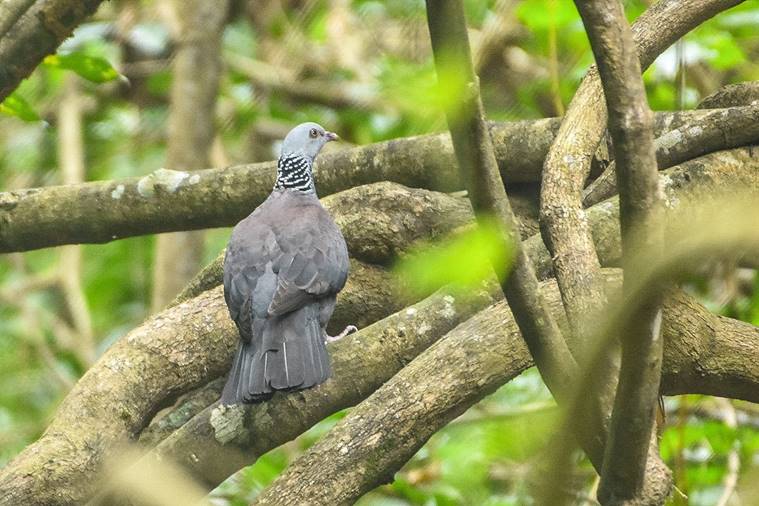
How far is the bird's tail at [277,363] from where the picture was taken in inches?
146

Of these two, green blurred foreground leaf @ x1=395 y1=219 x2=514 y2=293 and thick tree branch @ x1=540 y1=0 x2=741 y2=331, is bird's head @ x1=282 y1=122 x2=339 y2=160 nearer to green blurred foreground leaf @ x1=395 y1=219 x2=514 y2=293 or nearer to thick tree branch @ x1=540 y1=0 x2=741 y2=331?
thick tree branch @ x1=540 y1=0 x2=741 y2=331

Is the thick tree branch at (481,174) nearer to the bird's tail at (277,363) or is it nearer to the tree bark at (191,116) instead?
the bird's tail at (277,363)

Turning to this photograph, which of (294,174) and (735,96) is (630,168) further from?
(294,174)

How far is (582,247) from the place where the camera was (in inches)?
119

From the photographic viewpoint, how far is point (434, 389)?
3.33 meters

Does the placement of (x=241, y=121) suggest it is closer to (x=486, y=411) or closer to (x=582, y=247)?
(x=486, y=411)

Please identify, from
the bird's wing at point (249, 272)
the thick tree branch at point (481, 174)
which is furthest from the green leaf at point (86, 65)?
the thick tree branch at point (481, 174)

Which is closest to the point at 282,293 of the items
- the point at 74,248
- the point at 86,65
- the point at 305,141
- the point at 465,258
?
the point at 86,65

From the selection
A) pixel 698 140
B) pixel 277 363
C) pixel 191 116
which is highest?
pixel 191 116

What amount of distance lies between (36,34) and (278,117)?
4.57m

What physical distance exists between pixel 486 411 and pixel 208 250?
3.88m

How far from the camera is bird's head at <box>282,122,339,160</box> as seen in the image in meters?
5.17

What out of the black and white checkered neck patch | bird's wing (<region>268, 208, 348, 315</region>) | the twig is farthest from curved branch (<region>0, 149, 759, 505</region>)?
the twig

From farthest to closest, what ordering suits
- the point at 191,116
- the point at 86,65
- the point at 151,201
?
the point at 191,116
the point at 151,201
the point at 86,65
